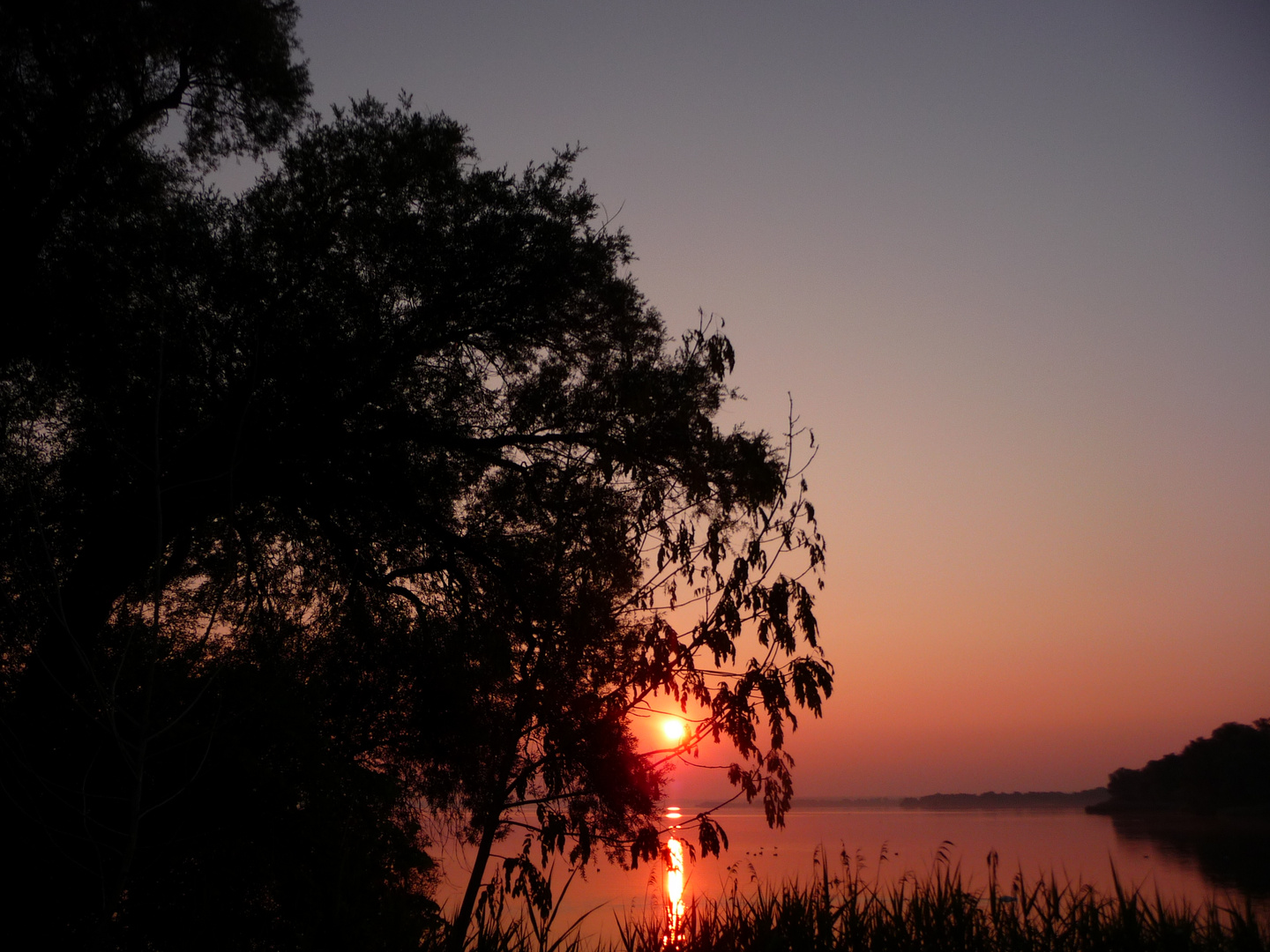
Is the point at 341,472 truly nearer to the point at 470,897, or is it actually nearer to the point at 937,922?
the point at 470,897

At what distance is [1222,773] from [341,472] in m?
129

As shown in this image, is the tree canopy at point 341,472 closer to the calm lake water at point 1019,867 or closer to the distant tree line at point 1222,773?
the calm lake water at point 1019,867

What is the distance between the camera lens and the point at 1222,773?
4080 inches

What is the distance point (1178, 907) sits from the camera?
7051mm

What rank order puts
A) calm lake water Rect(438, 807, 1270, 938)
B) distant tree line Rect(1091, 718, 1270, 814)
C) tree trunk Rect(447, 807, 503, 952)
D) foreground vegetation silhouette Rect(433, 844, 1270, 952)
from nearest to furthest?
1. tree trunk Rect(447, 807, 503, 952)
2. foreground vegetation silhouette Rect(433, 844, 1270, 952)
3. calm lake water Rect(438, 807, 1270, 938)
4. distant tree line Rect(1091, 718, 1270, 814)

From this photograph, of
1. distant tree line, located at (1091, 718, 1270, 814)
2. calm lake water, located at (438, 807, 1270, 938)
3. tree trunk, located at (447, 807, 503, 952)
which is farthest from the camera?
distant tree line, located at (1091, 718, 1270, 814)

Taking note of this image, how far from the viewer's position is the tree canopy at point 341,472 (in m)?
7.07

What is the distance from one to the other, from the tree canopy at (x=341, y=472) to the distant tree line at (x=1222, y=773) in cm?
12333

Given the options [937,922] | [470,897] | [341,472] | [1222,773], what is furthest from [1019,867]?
[1222,773]

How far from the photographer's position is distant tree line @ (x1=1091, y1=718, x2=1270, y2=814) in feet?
330

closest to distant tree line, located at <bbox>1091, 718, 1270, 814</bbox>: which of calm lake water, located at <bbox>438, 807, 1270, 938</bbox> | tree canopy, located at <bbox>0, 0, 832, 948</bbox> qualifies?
calm lake water, located at <bbox>438, 807, 1270, 938</bbox>

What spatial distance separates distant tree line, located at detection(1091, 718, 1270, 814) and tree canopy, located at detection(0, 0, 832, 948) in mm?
123325

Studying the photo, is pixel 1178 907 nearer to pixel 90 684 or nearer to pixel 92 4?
pixel 90 684

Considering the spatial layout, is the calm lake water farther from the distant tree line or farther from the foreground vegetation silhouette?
the distant tree line
